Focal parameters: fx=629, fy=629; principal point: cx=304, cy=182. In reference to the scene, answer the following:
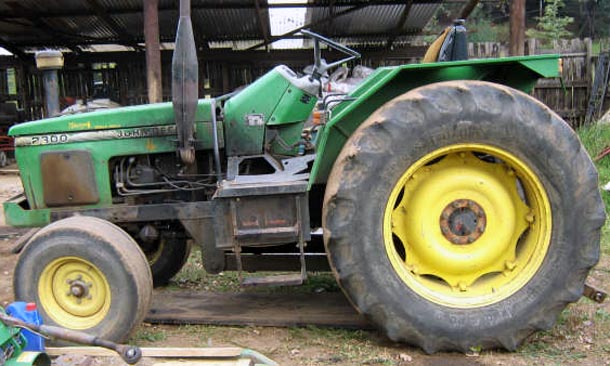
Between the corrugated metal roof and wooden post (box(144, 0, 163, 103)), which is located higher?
the corrugated metal roof

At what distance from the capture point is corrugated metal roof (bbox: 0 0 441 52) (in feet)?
34.9

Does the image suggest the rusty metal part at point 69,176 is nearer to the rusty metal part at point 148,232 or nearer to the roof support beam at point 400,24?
the rusty metal part at point 148,232

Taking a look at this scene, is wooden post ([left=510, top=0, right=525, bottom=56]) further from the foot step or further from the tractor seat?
the foot step

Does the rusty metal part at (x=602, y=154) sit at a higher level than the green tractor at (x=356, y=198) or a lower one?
lower

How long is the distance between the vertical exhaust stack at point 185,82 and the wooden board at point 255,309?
104 cm

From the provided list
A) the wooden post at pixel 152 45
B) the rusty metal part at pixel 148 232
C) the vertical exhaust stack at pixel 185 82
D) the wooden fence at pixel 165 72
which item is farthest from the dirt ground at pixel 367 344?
the wooden fence at pixel 165 72

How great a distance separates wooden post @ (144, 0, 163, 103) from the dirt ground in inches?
199

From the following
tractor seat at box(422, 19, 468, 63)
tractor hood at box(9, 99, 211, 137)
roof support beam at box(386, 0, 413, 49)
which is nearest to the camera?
tractor seat at box(422, 19, 468, 63)

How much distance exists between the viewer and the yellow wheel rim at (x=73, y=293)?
143 inches

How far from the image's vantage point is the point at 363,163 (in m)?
3.28

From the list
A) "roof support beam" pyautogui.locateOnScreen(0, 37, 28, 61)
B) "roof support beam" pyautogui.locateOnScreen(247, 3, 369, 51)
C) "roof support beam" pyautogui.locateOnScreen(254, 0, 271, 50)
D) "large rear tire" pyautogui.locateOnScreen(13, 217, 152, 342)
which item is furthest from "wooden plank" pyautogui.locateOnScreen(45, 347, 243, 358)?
"roof support beam" pyautogui.locateOnScreen(0, 37, 28, 61)

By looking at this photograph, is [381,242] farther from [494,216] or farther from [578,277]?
[578,277]

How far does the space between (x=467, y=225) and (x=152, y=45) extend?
239 inches

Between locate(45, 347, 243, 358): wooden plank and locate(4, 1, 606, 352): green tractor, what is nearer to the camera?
locate(45, 347, 243, 358): wooden plank
